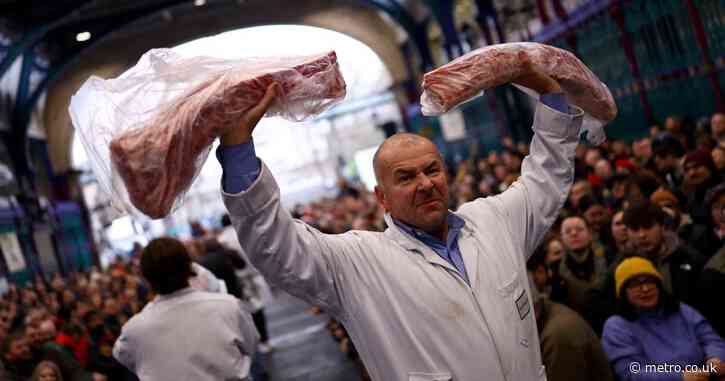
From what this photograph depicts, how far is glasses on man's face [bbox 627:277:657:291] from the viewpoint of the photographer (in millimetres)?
4359

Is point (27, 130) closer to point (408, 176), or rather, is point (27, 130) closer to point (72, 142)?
point (72, 142)

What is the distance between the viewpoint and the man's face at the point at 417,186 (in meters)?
2.91

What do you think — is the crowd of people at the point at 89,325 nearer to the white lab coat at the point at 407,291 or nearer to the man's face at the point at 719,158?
the white lab coat at the point at 407,291

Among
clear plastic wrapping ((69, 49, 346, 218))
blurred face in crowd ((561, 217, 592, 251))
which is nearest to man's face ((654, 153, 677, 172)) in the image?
blurred face in crowd ((561, 217, 592, 251))

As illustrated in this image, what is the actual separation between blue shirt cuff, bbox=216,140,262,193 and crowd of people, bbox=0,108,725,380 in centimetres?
140

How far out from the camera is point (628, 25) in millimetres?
13406

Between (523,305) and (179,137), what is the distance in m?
1.18

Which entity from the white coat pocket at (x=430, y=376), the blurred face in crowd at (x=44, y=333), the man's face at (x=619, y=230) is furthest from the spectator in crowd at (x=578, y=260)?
the blurred face in crowd at (x=44, y=333)

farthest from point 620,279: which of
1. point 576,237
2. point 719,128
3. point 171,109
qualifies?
point 719,128

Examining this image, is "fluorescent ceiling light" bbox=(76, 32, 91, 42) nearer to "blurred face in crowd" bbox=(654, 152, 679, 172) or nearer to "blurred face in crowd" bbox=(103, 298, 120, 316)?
"blurred face in crowd" bbox=(103, 298, 120, 316)

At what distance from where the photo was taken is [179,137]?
104 inches

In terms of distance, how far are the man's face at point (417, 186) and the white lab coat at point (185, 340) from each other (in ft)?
5.42

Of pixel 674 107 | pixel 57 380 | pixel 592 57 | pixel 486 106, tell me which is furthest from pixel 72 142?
pixel 57 380

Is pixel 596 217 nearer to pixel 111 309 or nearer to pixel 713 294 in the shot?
pixel 713 294
